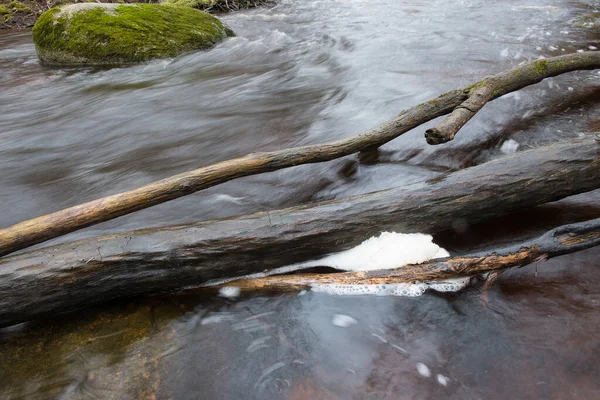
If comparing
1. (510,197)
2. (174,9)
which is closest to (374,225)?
(510,197)

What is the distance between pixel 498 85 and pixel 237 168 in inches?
109

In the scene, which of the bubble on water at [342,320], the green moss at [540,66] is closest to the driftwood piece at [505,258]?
the bubble on water at [342,320]

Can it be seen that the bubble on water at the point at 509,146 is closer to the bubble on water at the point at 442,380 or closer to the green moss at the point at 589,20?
the bubble on water at the point at 442,380

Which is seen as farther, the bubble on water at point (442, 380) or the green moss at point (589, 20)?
the green moss at point (589, 20)

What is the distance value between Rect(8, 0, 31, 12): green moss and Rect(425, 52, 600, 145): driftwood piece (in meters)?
19.1

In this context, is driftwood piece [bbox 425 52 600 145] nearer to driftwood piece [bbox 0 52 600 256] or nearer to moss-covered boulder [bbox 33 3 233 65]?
driftwood piece [bbox 0 52 600 256]

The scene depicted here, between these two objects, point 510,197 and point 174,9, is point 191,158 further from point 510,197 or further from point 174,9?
point 174,9

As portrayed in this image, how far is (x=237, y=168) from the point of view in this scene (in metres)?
3.20

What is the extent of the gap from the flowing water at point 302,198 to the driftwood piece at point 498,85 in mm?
450

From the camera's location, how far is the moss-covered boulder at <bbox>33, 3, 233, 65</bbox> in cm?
938

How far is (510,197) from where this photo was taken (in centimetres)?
287

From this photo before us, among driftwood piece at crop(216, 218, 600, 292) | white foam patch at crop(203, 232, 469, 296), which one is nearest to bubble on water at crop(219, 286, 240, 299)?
white foam patch at crop(203, 232, 469, 296)

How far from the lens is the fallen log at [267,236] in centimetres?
251

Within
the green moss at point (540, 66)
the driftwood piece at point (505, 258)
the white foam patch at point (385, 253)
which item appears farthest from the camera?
the green moss at point (540, 66)
